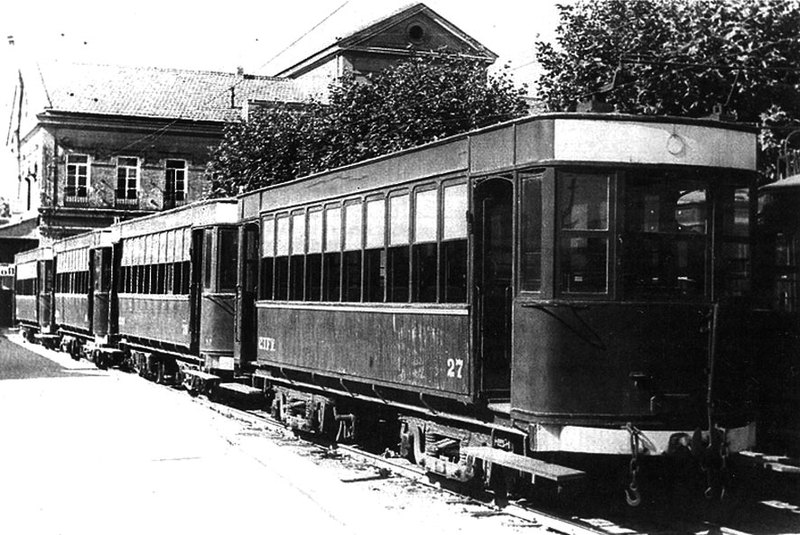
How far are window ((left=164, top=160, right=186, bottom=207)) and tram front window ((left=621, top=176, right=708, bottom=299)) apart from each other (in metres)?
46.0

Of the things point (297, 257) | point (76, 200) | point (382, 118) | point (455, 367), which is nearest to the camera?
point (455, 367)

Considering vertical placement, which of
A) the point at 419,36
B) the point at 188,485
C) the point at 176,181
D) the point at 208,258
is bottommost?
the point at 188,485

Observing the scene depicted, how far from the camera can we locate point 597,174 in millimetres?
8172

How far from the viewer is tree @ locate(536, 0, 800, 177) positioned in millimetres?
14312

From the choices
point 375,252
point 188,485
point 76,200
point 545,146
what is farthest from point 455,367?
point 76,200

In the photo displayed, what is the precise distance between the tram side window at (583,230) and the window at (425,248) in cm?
170

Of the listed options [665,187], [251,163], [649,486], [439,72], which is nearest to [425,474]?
[649,486]

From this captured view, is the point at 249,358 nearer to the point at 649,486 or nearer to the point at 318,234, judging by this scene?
the point at 318,234

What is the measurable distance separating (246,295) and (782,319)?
7576 mm

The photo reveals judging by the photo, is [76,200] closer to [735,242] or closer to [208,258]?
[208,258]

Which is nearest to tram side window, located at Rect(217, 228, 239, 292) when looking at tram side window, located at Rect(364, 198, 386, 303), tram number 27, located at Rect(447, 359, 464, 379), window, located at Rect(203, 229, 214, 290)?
window, located at Rect(203, 229, 214, 290)

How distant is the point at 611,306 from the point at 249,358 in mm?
8457

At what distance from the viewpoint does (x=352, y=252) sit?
447 inches

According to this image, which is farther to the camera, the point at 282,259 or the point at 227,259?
the point at 227,259
